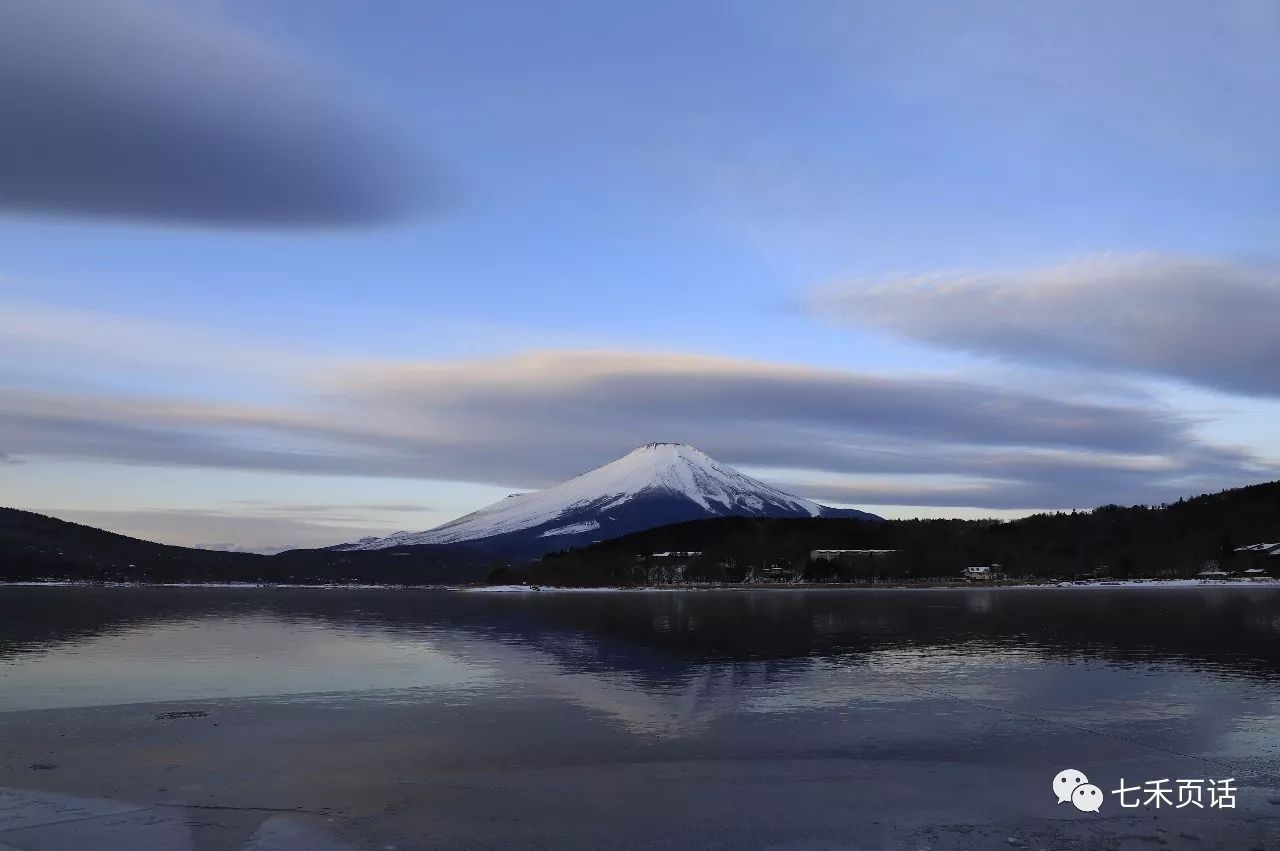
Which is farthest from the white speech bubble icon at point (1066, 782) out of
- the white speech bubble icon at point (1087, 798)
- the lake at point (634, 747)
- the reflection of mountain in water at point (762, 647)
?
the reflection of mountain in water at point (762, 647)

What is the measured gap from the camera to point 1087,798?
22.9 meters

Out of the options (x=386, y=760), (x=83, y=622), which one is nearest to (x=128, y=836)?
(x=386, y=760)

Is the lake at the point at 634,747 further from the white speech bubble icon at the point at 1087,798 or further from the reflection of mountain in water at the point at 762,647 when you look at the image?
the reflection of mountain in water at the point at 762,647

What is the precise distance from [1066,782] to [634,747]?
11.8 metres

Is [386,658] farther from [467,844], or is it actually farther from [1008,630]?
[1008,630]

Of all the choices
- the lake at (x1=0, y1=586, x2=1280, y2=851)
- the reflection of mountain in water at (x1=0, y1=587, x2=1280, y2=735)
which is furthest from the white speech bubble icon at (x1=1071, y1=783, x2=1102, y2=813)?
the reflection of mountain in water at (x1=0, y1=587, x2=1280, y2=735)

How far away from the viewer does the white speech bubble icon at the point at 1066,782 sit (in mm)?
23297

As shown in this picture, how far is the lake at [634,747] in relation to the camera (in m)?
20.8

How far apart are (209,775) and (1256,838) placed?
24.2 meters

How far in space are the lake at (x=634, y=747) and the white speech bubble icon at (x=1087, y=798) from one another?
0.25 metres

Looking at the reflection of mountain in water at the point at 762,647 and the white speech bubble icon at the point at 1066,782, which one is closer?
the white speech bubble icon at the point at 1066,782

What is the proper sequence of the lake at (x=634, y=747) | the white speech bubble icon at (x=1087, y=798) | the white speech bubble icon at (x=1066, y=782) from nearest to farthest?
1. the lake at (x=634, y=747)
2. the white speech bubble icon at (x=1087, y=798)
3. the white speech bubble icon at (x=1066, y=782)

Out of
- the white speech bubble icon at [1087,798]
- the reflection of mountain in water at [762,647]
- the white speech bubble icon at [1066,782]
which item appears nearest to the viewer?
the white speech bubble icon at [1087,798]

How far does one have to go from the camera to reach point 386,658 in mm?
59938
